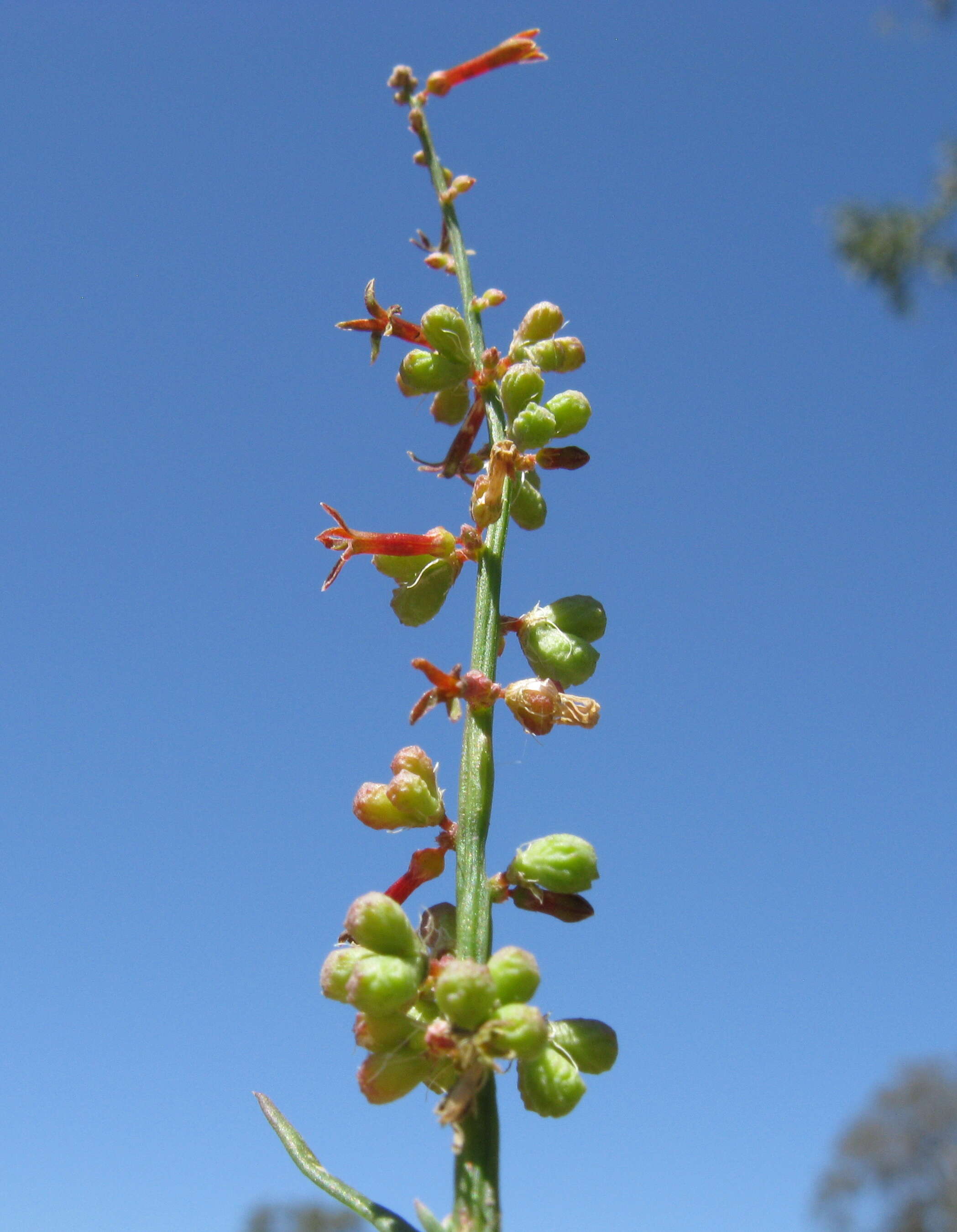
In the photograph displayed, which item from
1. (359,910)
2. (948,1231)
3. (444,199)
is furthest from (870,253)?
(948,1231)

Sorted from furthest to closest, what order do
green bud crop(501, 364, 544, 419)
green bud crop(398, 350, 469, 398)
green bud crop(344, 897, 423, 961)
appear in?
green bud crop(398, 350, 469, 398)
green bud crop(501, 364, 544, 419)
green bud crop(344, 897, 423, 961)

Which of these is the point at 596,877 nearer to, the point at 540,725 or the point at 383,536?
the point at 540,725

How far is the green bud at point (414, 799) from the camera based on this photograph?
84.2 inches

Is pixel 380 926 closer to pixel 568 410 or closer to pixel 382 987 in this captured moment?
pixel 382 987

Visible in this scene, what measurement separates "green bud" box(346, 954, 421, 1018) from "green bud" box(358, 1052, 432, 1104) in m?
0.10

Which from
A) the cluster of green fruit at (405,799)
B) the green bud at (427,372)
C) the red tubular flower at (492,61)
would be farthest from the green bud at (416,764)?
the red tubular flower at (492,61)

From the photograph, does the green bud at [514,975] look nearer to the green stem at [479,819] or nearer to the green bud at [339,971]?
the green stem at [479,819]

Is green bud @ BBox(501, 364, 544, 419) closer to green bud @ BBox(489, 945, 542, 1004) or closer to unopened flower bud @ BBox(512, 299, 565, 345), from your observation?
unopened flower bud @ BBox(512, 299, 565, 345)

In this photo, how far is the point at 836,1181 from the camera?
3828 centimetres

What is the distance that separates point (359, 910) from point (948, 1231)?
42.5m

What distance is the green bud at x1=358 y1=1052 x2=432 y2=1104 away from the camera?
1.89 metres

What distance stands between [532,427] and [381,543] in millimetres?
429

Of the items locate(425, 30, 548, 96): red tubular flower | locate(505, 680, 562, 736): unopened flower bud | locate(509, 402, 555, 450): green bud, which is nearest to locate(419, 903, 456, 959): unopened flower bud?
locate(505, 680, 562, 736): unopened flower bud

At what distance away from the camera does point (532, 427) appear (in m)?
2.45
